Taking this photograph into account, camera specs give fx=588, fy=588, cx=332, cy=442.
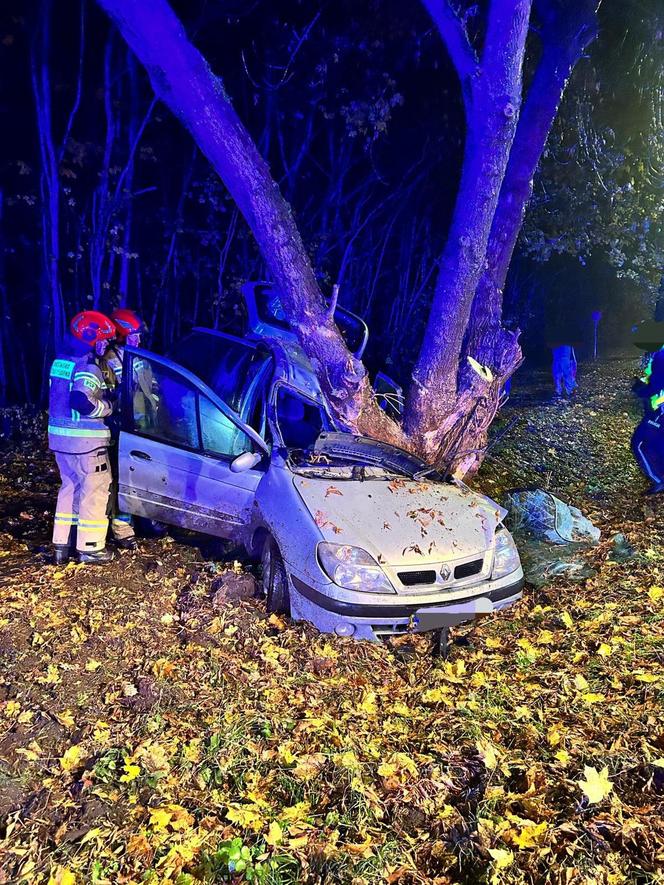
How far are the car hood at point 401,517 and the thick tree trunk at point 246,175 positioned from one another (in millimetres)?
1372

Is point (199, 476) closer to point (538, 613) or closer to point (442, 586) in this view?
point (442, 586)

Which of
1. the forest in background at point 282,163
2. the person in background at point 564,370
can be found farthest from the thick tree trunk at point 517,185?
the person in background at point 564,370

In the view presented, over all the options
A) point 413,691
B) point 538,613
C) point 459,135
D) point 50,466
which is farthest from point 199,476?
point 459,135

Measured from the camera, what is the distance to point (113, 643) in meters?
3.72

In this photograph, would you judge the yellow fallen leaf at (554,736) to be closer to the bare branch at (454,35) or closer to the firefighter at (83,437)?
the firefighter at (83,437)

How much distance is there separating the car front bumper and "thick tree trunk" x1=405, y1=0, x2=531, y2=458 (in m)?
2.49

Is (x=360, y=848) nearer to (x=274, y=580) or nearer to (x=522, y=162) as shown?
(x=274, y=580)

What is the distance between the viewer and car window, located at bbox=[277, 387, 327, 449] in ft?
16.8

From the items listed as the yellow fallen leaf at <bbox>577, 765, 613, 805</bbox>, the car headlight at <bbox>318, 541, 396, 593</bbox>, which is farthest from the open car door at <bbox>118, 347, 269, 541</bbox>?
the yellow fallen leaf at <bbox>577, 765, 613, 805</bbox>

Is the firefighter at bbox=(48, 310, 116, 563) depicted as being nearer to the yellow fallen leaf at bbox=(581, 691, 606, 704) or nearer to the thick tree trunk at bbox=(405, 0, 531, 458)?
the thick tree trunk at bbox=(405, 0, 531, 458)

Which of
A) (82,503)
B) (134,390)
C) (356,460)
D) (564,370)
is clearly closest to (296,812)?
(356,460)

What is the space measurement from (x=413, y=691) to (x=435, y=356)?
10.8ft

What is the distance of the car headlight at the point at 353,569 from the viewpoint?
346 centimetres

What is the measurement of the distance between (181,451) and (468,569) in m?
2.51
